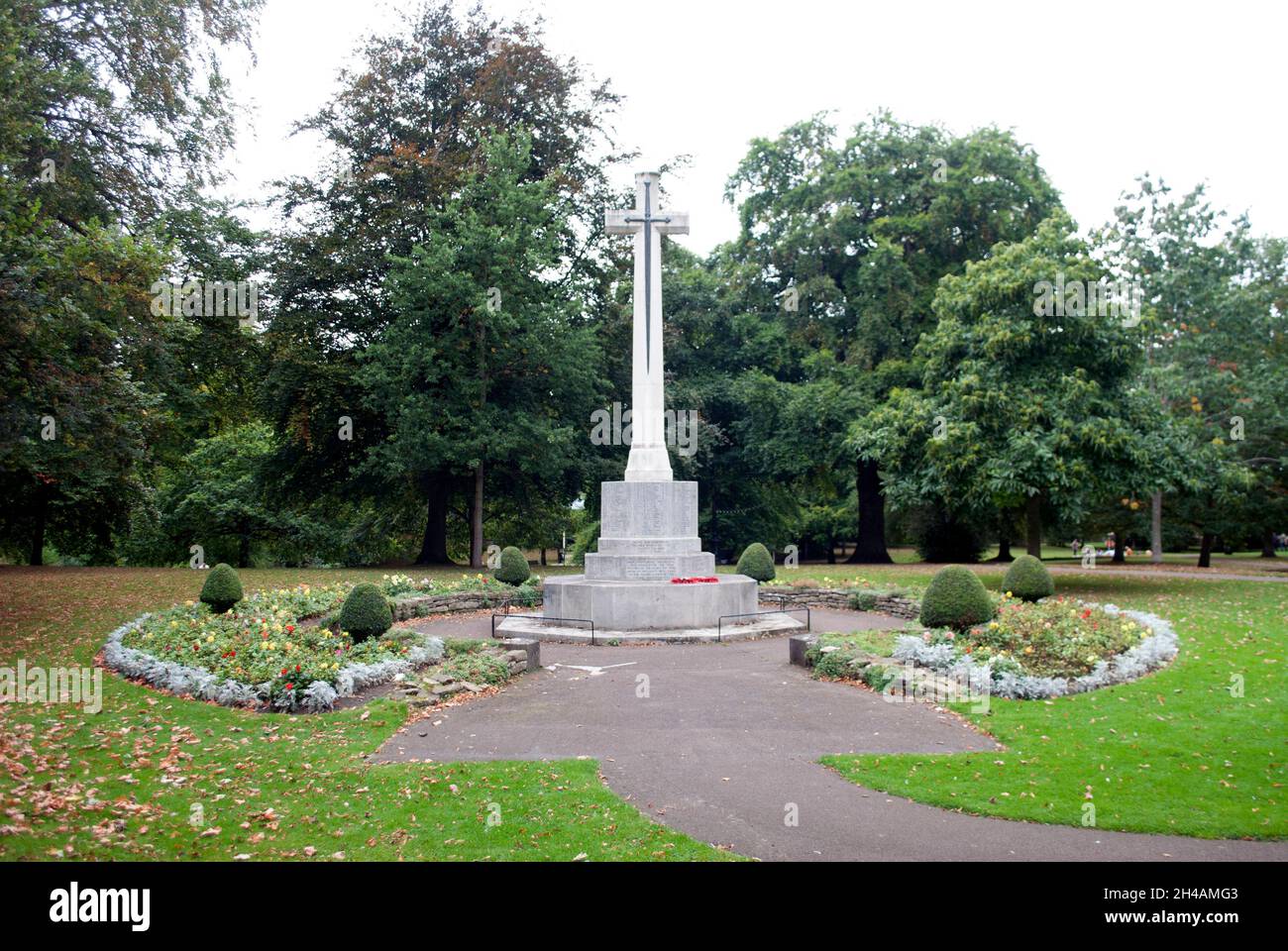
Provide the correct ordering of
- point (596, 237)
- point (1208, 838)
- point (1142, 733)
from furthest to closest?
1. point (596, 237)
2. point (1142, 733)
3. point (1208, 838)

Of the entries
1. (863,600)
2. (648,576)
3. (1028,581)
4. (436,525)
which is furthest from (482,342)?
(1028,581)

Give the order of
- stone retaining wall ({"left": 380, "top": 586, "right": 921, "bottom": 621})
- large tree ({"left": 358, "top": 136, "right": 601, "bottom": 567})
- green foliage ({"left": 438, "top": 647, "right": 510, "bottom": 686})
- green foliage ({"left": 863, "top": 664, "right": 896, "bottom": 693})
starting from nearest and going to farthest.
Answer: green foliage ({"left": 863, "top": 664, "right": 896, "bottom": 693})
green foliage ({"left": 438, "top": 647, "right": 510, "bottom": 686})
stone retaining wall ({"left": 380, "top": 586, "right": 921, "bottom": 621})
large tree ({"left": 358, "top": 136, "right": 601, "bottom": 567})

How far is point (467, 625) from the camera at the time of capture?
1869 cm

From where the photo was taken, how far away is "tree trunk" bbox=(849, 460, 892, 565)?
37406mm

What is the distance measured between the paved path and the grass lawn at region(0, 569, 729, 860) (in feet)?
1.81

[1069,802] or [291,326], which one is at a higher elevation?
[291,326]

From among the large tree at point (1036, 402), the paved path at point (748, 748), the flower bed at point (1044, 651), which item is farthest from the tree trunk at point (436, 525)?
the flower bed at point (1044, 651)

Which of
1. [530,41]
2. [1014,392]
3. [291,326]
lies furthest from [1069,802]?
[530,41]

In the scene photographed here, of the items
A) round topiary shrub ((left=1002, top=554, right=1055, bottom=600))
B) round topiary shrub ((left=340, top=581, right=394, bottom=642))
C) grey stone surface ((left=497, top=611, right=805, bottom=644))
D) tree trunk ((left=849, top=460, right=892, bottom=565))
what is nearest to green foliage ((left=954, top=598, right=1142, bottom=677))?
round topiary shrub ((left=1002, top=554, right=1055, bottom=600))

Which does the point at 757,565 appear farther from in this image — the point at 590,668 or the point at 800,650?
the point at 590,668

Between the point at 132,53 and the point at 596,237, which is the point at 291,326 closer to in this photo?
the point at 132,53

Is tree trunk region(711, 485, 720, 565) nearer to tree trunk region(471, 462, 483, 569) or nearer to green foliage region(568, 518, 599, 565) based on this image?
green foliage region(568, 518, 599, 565)

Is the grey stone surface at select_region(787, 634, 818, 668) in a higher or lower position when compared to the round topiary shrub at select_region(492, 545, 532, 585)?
lower

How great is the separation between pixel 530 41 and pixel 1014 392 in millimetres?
20875
